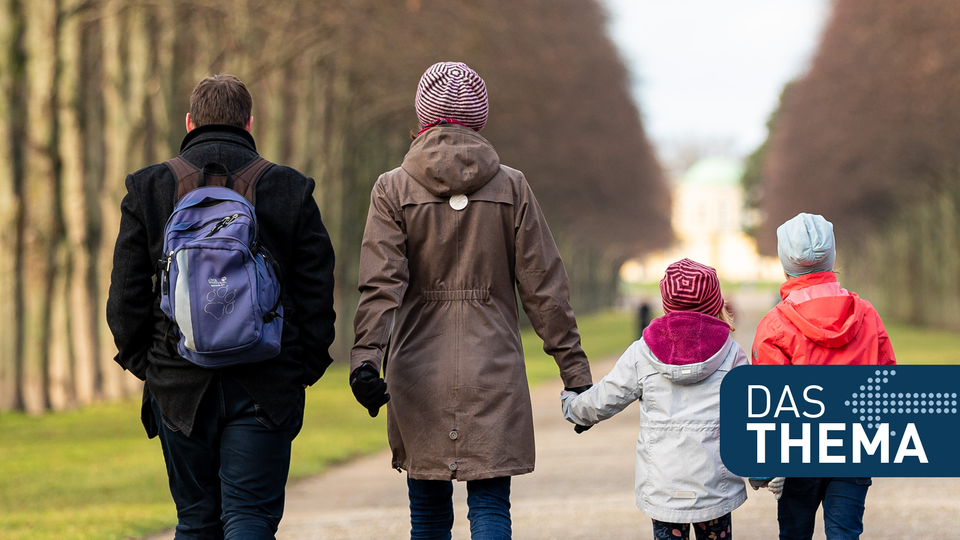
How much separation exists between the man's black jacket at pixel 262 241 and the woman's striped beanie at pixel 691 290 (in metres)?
1.14

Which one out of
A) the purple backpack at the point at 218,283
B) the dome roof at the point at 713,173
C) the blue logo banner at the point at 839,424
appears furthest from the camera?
the dome roof at the point at 713,173

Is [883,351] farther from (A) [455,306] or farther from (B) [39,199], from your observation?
(B) [39,199]

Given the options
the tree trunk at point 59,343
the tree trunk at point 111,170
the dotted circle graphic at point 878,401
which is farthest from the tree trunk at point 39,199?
the dotted circle graphic at point 878,401

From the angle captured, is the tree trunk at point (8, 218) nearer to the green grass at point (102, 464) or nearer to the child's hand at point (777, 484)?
the green grass at point (102, 464)

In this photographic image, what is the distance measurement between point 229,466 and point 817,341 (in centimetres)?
204

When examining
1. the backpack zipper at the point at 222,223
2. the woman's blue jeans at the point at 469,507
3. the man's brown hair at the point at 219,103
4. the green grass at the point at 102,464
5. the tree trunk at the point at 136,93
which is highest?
the tree trunk at the point at 136,93

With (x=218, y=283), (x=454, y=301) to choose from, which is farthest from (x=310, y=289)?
(x=454, y=301)

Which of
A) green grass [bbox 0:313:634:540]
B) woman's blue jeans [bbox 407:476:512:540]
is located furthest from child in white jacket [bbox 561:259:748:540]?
green grass [bbox 0:313:634:540]

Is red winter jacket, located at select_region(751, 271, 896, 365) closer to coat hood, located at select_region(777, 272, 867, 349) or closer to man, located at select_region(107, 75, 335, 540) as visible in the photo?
coat hood, located at select_region(777, 272, 867, 349)

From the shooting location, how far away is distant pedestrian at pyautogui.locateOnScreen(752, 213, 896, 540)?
4.74 m

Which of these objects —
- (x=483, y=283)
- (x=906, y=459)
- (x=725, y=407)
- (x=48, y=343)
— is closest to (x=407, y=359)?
(x=483, y=283)

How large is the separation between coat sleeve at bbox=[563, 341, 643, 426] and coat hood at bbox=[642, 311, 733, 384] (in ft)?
0.23

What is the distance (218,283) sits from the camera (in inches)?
164

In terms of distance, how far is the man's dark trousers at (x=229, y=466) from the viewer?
423 cm
